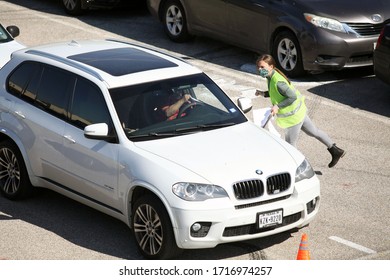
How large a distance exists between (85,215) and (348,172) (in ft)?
10.8

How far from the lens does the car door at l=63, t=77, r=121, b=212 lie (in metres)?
10.2

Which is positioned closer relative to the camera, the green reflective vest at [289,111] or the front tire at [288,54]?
the green reflective vest at [289,111]

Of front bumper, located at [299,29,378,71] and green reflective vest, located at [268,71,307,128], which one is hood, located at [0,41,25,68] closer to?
green reflective vest, located at [268,71,307,128]

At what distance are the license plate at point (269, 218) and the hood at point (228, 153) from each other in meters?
0.36

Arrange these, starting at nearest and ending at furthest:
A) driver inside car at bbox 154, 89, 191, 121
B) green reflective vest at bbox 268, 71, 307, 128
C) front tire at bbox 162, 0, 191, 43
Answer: driver inside car at bbox 154, 89, 191, 121 → green reflective vest at bbox 268, 71, 307, 128 → front tire at bbox 162, 0, 191, 43

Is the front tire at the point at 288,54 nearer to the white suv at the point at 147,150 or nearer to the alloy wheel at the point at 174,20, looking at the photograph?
the alloy wheel at the point at 174,20

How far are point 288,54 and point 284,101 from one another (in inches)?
A: 178

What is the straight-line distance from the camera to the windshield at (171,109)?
1039 cm

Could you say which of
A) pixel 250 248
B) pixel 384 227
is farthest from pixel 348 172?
pixel 250 248

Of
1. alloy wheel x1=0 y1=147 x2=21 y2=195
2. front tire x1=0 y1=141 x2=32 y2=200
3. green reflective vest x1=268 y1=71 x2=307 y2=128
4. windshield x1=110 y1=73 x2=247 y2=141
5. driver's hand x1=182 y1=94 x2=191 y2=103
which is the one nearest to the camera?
windshield x1=110 y1=73 x2=247 y2=141

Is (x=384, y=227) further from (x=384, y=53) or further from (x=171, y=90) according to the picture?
(x=384, y=53)

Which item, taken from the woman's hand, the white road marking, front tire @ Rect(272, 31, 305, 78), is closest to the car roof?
the woman's hand

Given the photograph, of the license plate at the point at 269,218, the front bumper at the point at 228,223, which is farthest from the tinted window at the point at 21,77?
the license plate at the point at 269,218

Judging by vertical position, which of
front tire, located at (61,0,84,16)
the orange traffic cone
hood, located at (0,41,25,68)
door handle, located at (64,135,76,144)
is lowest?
front tire, located at (61,0,84,16)
